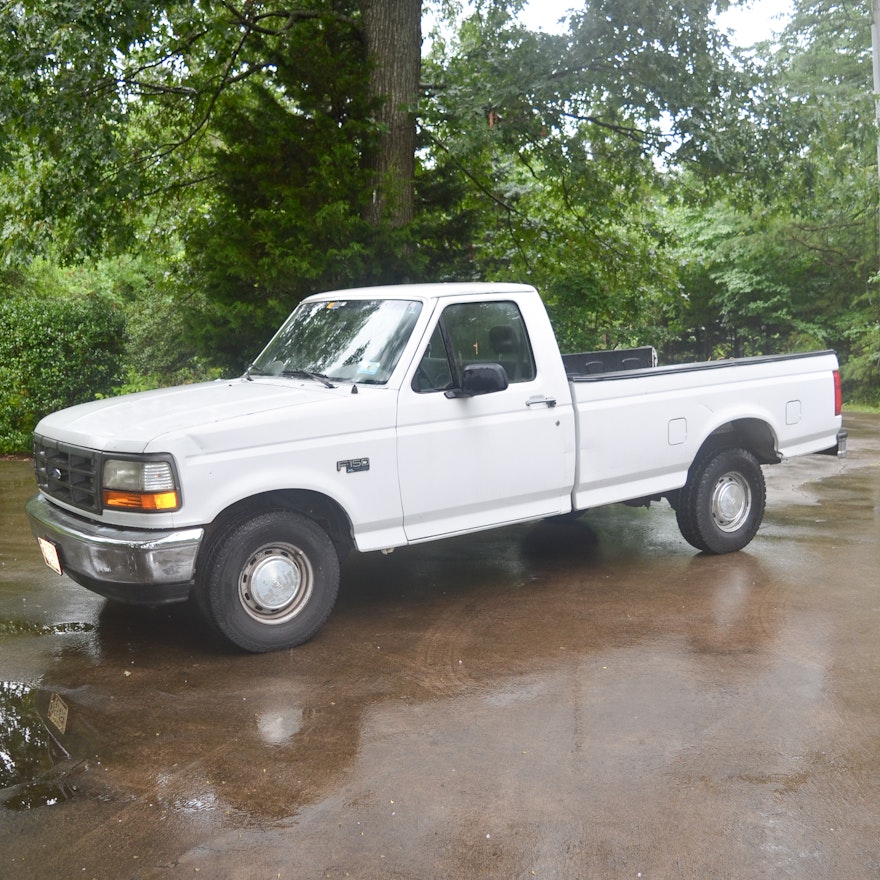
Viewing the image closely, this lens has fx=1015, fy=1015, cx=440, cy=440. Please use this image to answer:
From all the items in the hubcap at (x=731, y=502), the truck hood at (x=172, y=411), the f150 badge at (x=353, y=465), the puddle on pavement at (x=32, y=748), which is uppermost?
the truck hood at (x=172, y=411)

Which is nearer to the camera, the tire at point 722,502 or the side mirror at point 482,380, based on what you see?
the side mirror at point 482,380

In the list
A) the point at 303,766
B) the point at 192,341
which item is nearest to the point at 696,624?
the point at 303,766

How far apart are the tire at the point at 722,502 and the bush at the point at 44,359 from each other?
8.66 meters

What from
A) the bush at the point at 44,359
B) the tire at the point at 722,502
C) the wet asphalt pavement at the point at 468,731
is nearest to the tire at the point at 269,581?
the wet asphalt pavement at the point at 468,731

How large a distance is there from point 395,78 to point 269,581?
24.4 feet

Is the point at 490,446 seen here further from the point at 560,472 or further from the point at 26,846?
the point at 26,846

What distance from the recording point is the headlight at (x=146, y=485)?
5.32 metres

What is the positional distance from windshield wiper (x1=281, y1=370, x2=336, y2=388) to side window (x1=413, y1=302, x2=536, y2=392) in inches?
21.6

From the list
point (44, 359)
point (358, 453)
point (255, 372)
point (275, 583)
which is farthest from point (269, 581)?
point (44, 359)

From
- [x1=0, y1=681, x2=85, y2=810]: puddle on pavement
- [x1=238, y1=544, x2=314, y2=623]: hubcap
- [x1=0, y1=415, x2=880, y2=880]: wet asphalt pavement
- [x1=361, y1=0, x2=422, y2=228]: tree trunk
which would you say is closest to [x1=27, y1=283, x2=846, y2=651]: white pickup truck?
[x1=238, y1=544, x2=314, y2=623]: hubcap

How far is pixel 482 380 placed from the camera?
6.11 m

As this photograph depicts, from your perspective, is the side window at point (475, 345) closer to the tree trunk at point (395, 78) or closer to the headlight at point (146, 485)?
the headlight at point (146, 485)

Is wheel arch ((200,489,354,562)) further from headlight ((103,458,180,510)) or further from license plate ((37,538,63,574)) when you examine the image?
license plate ((37,538,63,574))

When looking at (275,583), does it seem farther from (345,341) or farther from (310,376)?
(345,341)
